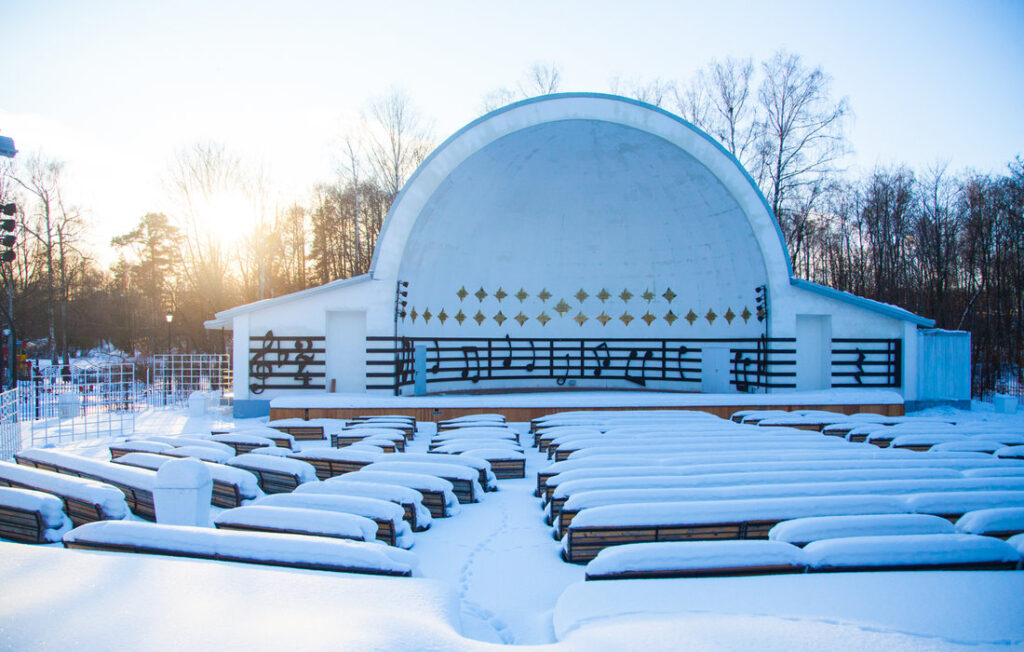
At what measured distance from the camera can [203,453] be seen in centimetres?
720

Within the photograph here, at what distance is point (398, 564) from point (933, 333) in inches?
701

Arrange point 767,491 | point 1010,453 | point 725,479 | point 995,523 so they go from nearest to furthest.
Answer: point 995,523
point 767,491
point 725,479
point 1010,453

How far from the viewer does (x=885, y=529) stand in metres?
4.04

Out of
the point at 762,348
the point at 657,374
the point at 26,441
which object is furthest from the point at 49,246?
the point at 762,348

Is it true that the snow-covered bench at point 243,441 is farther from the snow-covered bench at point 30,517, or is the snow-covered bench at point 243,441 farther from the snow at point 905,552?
the snow at point 905,552

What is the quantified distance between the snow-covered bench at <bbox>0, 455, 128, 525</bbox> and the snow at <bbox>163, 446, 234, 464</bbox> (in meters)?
1.70

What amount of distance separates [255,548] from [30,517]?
268 cm

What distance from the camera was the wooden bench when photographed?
493 centimetres

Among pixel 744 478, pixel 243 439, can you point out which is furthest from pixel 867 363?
pixel 243 439

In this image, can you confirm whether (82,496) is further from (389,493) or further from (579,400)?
(579,400)

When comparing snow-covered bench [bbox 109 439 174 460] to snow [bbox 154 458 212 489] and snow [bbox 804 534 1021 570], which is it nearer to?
snow [bbox 154 458 212 489]

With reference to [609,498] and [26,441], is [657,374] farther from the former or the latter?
[26,441]

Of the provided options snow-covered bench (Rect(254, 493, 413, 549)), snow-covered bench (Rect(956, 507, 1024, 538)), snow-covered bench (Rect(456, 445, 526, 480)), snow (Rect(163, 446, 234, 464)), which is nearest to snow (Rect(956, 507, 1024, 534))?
snow-covered bench (Rect(956, 507, 1024, 538))

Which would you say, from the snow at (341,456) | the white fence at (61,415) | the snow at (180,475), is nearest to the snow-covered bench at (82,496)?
the snow at (180,475)
